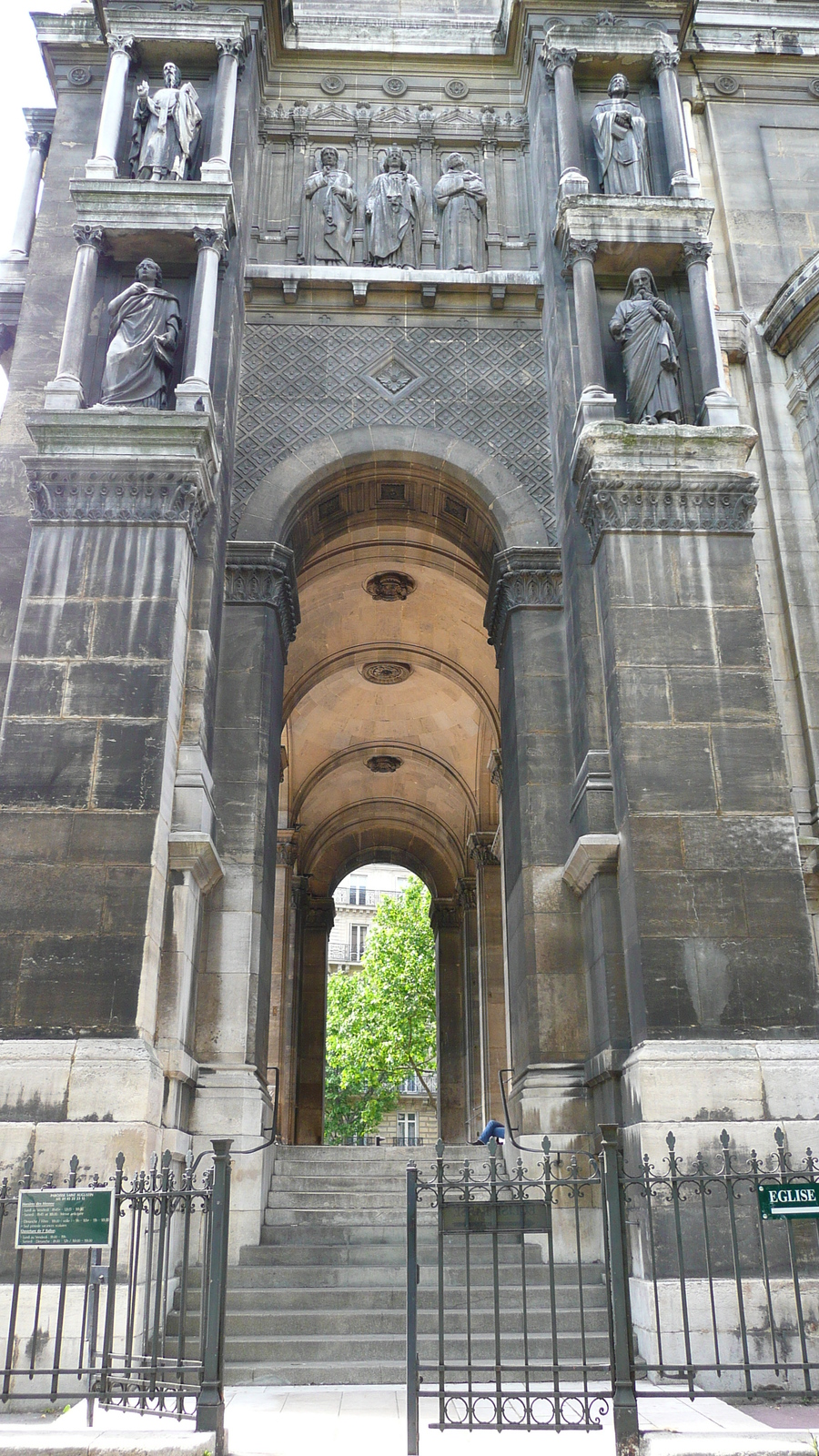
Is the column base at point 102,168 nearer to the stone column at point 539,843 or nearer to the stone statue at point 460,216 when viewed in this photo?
the stone statue at point 460,216

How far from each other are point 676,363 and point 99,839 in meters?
8.35

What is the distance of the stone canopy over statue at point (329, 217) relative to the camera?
623 inches

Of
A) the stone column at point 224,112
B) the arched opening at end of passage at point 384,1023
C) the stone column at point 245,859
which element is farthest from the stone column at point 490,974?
the arched opening at end of passage at point 384,1023

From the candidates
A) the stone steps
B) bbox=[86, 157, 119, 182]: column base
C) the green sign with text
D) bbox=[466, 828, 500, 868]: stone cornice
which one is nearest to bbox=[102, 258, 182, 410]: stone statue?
bbox=[86, 157, 119, 182]: column base

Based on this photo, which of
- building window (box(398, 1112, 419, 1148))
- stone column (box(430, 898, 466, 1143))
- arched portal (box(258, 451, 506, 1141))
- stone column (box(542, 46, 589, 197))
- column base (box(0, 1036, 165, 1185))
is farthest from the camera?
building window (box(398, 1112, 419, 1148))

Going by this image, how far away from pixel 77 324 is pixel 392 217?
211 inches

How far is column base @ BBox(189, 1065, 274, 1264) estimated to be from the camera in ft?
36.7

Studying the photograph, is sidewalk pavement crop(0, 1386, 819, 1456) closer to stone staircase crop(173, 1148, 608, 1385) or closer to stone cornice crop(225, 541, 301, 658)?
stone staircase crop(173, 1148, 608, 1385)

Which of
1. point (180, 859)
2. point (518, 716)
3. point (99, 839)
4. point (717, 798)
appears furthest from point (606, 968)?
point (99, 839)

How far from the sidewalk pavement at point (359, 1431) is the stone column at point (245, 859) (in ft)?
10.4

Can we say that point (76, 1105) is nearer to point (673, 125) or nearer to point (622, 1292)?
point (622, 1292)

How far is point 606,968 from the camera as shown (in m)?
11.1

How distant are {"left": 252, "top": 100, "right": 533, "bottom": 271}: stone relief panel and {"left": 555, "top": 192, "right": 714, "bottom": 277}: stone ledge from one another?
6.74ft

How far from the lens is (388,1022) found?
42688mm
